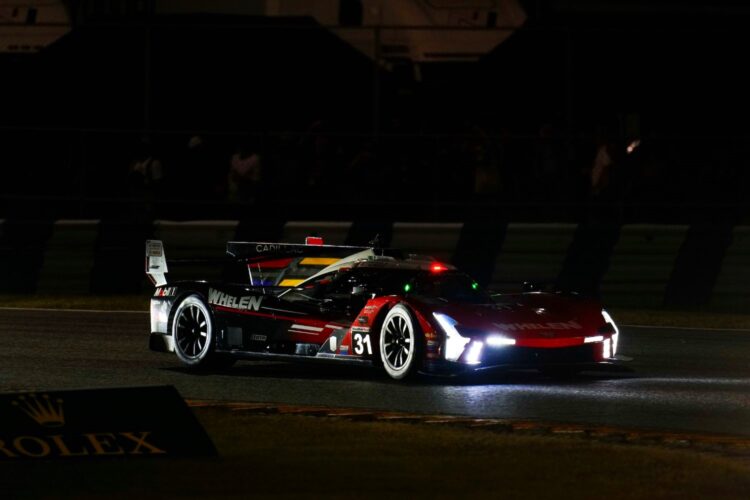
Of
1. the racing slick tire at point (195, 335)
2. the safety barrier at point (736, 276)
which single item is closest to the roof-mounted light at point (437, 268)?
the racing slick tire at point (195, 335)

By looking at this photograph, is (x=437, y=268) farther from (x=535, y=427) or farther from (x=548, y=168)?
(x=548, y=168)

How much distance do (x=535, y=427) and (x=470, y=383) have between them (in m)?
2.19

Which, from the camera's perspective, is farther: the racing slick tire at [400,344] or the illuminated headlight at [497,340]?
the racing slick tire at [400,344]

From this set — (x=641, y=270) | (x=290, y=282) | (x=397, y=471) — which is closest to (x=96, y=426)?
(x=397, y=471)

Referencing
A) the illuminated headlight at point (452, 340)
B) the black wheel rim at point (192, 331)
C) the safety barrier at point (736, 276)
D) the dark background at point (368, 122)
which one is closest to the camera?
the illuminated headlight at point (452, 340)

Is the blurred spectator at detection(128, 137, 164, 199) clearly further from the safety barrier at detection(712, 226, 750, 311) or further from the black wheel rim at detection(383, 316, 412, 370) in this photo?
the black wheel rim at detection(383, 316, 412, 370)

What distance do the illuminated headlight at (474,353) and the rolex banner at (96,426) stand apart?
3.61 metres

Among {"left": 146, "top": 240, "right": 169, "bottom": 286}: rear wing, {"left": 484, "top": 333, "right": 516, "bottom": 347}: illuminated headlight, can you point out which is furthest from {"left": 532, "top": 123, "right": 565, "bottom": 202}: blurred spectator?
{"left": 484, "top": 333, "right": 516, "bottom": 347}: illuminated headlight

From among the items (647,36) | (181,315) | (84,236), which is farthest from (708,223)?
(181,315)

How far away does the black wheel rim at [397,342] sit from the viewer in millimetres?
11344

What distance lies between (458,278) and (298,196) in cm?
815

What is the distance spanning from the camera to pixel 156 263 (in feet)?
43.4

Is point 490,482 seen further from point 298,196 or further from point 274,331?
point 298,196

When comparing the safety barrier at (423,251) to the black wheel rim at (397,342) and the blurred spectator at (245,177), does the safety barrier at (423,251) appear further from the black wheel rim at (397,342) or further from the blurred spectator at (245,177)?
the black wheel rim at (397,342)
